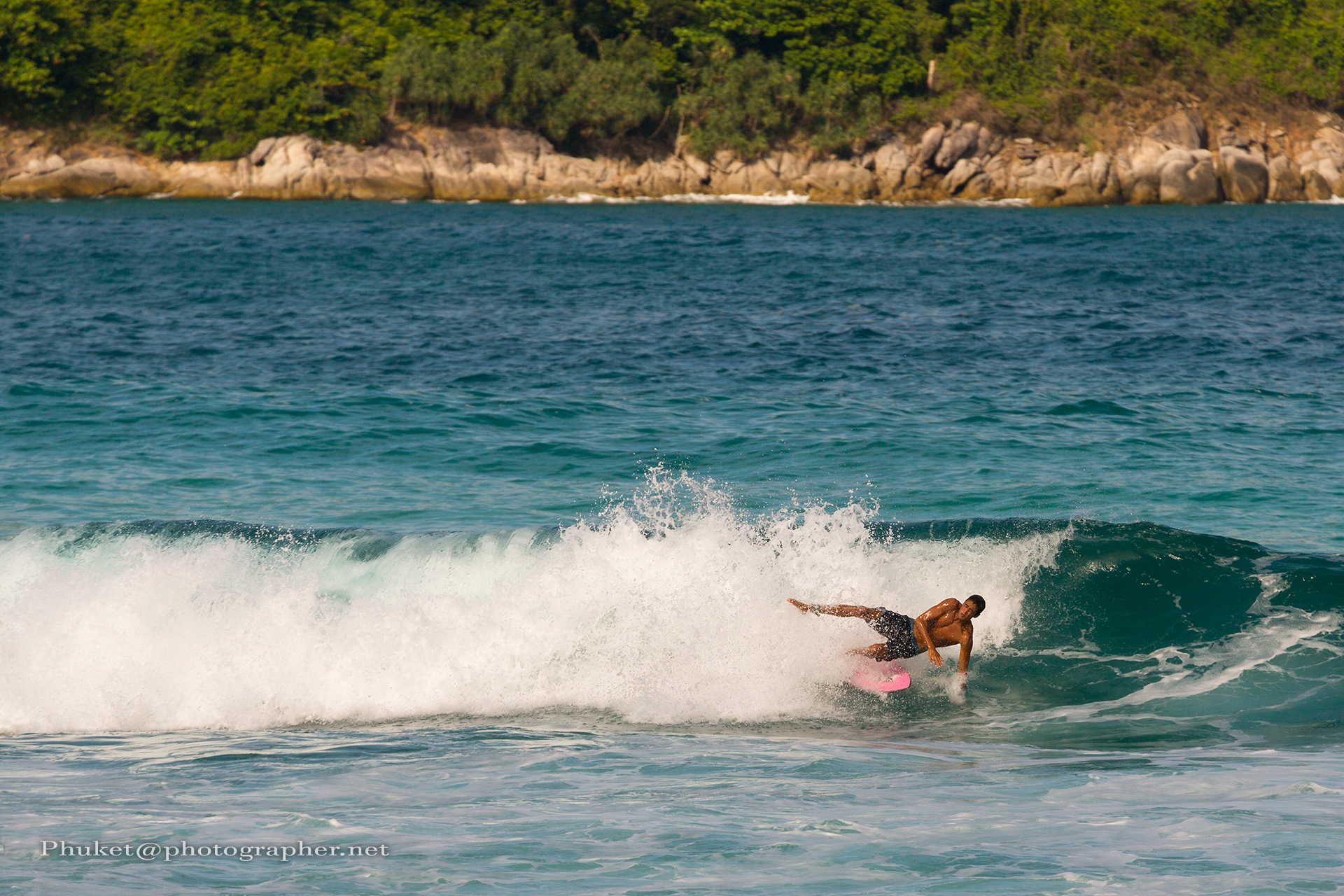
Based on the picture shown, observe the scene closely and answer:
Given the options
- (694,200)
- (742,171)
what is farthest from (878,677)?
(742,171)

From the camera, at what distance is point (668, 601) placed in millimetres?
11523

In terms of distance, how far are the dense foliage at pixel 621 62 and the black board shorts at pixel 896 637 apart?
6696 cm

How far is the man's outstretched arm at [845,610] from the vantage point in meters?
10.1

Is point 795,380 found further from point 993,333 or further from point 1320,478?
point 1320,478

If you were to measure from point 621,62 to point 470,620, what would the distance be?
70357 mm

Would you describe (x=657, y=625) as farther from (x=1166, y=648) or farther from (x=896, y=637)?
→ (x=1166, y=648)

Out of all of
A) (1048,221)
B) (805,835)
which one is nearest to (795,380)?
(805,835)

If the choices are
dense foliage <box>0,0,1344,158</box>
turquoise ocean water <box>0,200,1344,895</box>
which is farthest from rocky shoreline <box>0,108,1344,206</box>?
turquoise ocean water <box>0,200,1344,895</box>

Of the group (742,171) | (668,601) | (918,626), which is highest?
(742,171)

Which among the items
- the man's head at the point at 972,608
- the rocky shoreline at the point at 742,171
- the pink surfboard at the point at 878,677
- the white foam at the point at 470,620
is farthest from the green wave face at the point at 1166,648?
the rocky shoreline at the point at 742,171

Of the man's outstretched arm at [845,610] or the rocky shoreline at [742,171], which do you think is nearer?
the man's outstretched arm at [845,610]

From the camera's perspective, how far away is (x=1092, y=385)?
19.4 m

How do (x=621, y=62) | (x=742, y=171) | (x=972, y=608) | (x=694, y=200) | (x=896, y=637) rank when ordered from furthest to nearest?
(x=621, y=62) → (x=742, y=171) → (x=694, y=200) → (x=896, y=637) → (x=972, y=608)

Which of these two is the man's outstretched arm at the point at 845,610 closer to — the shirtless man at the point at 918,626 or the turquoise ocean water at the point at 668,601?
the shirtless man at the point at 918,626
